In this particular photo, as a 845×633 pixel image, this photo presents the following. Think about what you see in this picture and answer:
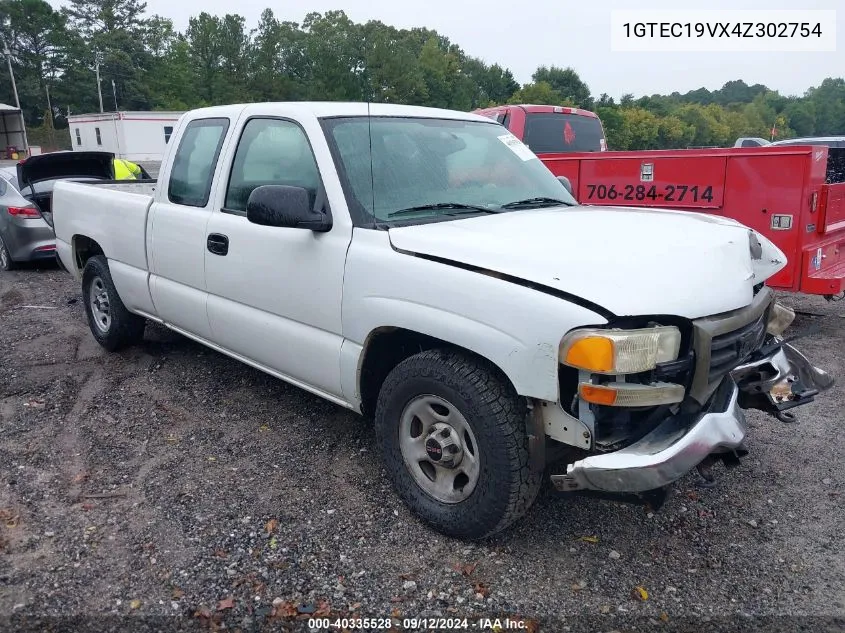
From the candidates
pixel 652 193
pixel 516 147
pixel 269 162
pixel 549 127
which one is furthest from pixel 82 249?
pixel 549 127

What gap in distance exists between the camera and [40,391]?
5.06 m

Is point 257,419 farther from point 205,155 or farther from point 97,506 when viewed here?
point 205,155

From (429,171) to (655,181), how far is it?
3906mm

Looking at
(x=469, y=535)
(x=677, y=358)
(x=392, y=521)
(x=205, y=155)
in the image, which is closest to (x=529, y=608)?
(x=469, y=535)

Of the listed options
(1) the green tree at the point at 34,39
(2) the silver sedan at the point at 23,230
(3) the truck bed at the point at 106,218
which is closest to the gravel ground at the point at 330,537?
(3) the truck bed at the point at 106,218

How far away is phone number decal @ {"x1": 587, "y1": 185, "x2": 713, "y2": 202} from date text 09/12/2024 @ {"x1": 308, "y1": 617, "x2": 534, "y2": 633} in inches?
194

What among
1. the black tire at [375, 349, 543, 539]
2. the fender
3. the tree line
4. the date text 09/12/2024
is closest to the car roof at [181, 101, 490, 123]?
the fender

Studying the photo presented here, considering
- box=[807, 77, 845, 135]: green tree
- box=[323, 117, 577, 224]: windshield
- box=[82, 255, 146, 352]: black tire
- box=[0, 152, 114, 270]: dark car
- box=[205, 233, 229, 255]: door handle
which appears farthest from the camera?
box=[807, 77, 845, 135]: green tree

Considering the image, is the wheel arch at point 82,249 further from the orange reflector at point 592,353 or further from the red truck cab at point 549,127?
the red truck cab at point 549,127

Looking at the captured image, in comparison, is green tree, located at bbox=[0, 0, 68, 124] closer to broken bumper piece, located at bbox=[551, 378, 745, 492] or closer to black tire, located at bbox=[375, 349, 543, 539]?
black tire, located at bbox=[375, 349, 543, 539]

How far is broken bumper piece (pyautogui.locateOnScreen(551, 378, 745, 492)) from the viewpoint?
2561 millimetres

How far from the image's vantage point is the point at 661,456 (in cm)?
257

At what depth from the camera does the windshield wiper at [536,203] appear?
3781mm

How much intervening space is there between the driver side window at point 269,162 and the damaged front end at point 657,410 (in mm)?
1766
